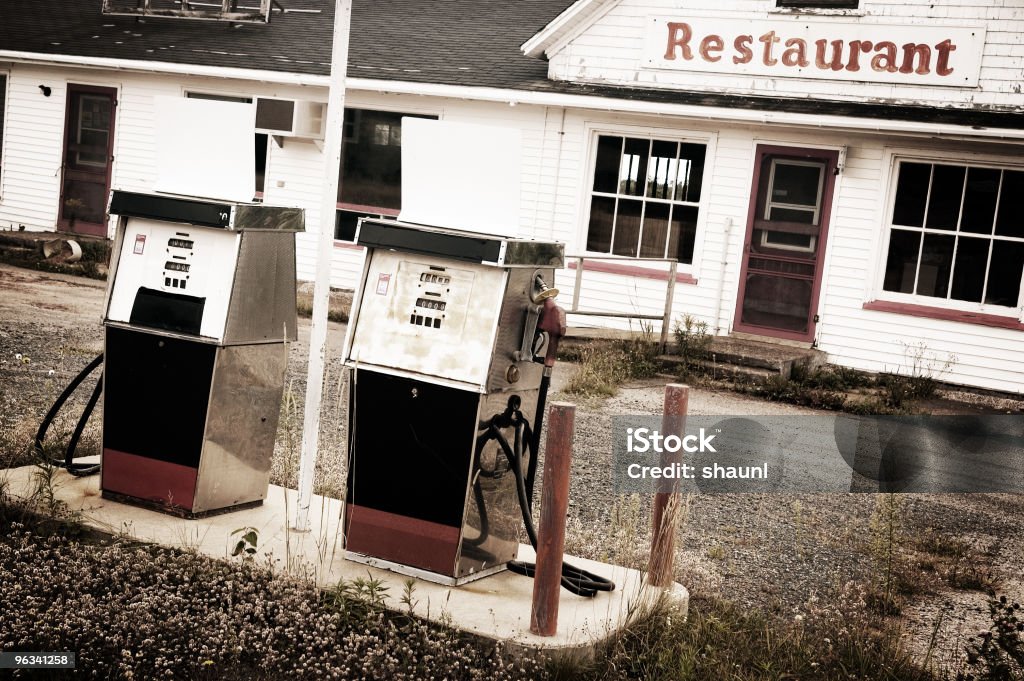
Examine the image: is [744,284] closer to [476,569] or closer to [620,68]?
[620,68]

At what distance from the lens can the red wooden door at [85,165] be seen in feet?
55.9

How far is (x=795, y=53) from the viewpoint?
41.3ft

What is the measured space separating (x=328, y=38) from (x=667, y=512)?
44.8ft

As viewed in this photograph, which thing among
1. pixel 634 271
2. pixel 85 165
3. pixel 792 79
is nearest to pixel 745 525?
pixel 634 271

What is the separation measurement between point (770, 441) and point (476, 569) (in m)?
4.56

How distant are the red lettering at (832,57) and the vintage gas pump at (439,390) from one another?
8.75m

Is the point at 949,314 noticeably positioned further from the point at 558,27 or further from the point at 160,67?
the point at 160,67

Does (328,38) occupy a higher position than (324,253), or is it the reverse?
(328,38)

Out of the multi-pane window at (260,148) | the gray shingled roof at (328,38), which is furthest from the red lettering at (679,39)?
the multi-pane window at (260,148)

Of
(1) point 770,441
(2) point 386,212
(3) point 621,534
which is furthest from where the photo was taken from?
(2) point 386,212

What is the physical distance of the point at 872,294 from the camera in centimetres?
1249

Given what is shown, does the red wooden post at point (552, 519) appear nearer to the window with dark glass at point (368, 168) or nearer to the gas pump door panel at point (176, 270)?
the gas pump door panel at point (176, 270)

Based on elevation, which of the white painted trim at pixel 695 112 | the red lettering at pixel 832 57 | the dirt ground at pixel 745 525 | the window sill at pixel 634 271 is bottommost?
the dirt ground at pixel 745 525

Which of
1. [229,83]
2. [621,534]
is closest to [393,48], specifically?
[229,83]
